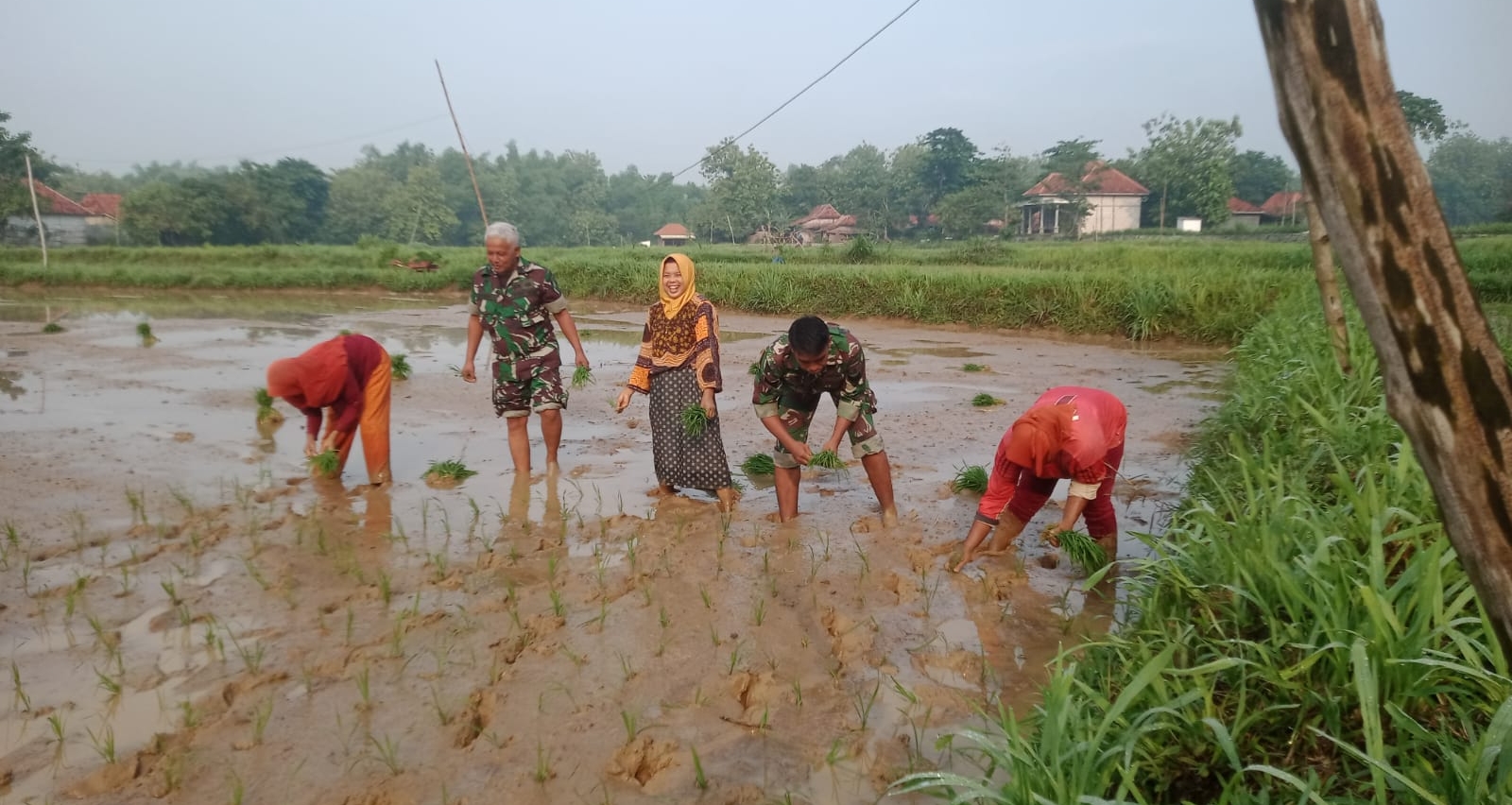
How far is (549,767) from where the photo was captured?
101 inches

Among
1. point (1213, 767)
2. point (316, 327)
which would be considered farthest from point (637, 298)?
point (1213, 767)

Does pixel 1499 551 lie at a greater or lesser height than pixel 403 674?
greater

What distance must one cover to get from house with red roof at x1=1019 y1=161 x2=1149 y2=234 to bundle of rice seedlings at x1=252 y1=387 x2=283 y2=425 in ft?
129

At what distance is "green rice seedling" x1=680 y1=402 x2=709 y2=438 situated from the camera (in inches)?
196

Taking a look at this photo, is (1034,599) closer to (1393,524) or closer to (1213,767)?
(1393,524)

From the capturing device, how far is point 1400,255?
121 centimetres

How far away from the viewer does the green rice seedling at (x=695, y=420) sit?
16.3 ft

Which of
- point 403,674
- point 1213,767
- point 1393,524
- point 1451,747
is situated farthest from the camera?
point 403,674

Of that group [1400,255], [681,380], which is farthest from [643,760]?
[681,380]

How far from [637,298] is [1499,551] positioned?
770 inches

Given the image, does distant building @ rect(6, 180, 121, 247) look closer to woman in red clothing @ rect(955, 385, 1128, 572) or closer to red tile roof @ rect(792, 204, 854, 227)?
red tile roof @ rect(792, 204, 854, 227)

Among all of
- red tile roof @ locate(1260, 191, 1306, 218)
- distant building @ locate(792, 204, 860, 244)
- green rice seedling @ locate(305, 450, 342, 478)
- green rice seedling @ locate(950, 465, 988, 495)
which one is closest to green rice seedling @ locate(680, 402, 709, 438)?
green rice seedling @ locate(950, 465, 988, 495)

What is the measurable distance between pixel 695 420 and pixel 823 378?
0.88m

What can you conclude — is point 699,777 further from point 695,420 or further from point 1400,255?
point 695,420
